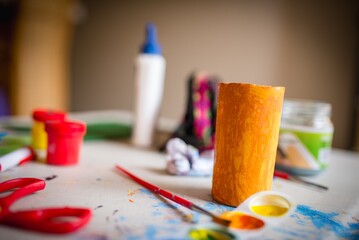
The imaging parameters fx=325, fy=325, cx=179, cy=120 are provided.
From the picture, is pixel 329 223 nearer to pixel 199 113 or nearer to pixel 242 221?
pixel 242 221

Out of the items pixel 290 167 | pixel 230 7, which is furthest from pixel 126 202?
pixel 230 7

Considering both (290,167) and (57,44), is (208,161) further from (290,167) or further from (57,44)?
(57,44)

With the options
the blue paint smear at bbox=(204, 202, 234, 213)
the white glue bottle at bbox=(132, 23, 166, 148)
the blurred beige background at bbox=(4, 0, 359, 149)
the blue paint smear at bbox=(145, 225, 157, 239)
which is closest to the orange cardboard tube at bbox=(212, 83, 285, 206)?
the blue paint smear at bbox=(204, 202, 234, 213)

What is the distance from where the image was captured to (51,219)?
35cm

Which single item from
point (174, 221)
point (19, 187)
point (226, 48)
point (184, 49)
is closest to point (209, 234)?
point (174, 221)

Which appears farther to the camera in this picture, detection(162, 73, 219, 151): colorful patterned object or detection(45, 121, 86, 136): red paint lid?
detection(162, 73, 219, 151): colorful patterned object

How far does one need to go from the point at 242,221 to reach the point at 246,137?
0.10 m

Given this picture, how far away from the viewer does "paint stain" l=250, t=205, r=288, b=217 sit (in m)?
0.38

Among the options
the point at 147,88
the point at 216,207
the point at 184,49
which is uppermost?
the point at 184,49

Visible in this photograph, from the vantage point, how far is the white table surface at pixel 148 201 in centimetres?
34

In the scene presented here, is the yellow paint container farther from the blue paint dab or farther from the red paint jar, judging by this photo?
the blue paint dab

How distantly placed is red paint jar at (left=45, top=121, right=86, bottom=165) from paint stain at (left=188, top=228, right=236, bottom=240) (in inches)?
11.7

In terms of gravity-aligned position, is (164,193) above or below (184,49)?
below

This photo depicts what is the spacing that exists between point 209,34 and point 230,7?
157mm
